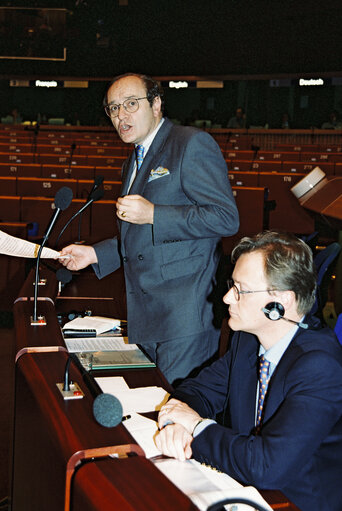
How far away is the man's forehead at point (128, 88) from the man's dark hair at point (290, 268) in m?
0.83

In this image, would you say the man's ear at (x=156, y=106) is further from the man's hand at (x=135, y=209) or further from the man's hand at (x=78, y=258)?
the man's hand at (x=78, y=258)

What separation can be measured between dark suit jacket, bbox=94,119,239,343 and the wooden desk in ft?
0.85

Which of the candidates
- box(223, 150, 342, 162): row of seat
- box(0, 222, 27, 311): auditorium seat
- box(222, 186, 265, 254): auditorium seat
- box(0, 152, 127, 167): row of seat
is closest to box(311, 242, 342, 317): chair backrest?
box(0, 222, 27, 311): auditorium seat

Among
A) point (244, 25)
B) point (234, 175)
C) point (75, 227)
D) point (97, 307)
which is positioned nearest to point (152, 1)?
point (244, 25)

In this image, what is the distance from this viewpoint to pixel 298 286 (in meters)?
1.42

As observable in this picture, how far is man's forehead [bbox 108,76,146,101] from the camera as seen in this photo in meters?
2.03

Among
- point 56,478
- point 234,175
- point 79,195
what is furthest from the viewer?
point 234,175

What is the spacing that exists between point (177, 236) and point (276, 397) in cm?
72

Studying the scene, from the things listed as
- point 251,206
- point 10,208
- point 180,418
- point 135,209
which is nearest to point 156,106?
point 135,209

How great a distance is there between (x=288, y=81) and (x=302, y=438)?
1379 cm

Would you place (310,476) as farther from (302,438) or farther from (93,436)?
(93,436)

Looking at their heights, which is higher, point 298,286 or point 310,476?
point 298,286

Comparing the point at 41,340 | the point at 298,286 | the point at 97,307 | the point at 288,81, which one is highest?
the point at 288,81

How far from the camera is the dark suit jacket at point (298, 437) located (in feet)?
4.05
